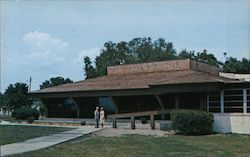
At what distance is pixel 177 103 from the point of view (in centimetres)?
3053

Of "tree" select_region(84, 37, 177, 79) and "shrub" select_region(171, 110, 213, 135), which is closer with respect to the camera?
"shrub" select_region(171, 110, 213, 135)

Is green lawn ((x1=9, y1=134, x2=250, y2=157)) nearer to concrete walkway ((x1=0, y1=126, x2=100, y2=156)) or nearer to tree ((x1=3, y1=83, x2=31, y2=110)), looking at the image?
concrete walkway ((x1=0, y1=126, x2=100, y2=156))

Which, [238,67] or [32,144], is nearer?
[32,144]

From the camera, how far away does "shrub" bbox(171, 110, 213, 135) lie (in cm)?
2513

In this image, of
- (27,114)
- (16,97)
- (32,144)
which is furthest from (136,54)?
(32,144)

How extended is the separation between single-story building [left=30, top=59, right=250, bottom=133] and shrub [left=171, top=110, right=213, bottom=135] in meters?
2.25

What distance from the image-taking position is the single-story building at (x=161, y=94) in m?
27.7

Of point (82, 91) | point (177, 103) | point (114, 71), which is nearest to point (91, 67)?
point (114, 71)

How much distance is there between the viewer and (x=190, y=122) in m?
25.1

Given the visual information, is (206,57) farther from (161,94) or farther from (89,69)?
(161,94)

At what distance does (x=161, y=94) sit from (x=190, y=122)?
22.0 feet

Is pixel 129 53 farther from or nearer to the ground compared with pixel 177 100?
farther from the ground

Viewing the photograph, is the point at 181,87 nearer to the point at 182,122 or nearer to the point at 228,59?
the point at 182,122

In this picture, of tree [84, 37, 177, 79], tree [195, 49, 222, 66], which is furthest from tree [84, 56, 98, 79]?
tree [195, 49, 222, 66]
